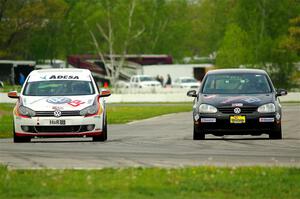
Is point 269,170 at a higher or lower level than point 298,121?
higher

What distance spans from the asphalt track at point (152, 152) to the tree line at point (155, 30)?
47645 mm

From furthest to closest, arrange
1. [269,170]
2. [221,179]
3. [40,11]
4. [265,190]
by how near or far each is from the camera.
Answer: [40,11] < [269,170] < [221,179] < [265,190]

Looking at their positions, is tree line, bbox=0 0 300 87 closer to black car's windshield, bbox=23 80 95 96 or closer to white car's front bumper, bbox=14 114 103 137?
black car's windshield, bbox=23 80 95 96

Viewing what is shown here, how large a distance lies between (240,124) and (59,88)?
400 cm

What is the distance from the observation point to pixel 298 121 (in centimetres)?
3566

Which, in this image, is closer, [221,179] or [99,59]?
[221,179]

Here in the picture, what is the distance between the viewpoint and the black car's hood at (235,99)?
24.3 m

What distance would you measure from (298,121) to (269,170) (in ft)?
67.8

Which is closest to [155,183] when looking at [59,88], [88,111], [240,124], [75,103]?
[88,111]

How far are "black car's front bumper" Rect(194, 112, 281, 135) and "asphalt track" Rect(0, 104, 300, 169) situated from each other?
0.23 meters

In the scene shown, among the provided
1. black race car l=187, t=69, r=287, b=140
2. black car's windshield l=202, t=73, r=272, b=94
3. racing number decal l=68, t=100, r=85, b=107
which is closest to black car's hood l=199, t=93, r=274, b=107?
black race car l=187, t=69, r=287, b=140

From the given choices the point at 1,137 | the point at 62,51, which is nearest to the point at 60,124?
the point at 1,137

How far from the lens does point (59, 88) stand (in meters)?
25.2

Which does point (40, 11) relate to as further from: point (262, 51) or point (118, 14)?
point (262, 51)
